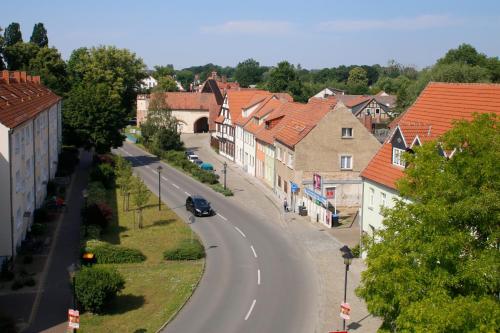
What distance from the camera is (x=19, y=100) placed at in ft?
143

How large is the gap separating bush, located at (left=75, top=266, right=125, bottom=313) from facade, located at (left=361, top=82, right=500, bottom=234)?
13503 millimetres

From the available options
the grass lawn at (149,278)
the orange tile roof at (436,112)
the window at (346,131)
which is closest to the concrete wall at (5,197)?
the grass lawn at (149,278)

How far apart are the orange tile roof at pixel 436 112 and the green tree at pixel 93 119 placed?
37759 millimetres

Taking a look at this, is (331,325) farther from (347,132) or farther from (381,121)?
(381,121)

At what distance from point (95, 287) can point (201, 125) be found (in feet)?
275

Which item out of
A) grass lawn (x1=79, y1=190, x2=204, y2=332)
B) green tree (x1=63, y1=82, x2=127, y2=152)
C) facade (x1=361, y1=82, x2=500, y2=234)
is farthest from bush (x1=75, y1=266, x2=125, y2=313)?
green tree (x1=63, y1=82, x2=127, y2=152)

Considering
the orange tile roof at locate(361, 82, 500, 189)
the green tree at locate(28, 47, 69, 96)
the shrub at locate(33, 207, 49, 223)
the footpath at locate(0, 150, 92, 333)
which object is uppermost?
the green tree at locate(28, 47, 69, 96)

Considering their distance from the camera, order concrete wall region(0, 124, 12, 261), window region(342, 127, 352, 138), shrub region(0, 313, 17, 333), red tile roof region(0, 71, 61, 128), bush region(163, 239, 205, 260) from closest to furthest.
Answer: shrub region(0, 313, 17, 333) → concrete wall region(0, 124, 12, 261) → bush region(163, 239, 205, 260) → red tile roof region(0, 71, 61, 128) → window region(342, 127, 352, 138)

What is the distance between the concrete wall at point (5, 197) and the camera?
32312mm

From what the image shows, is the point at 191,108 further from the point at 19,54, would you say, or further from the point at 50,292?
the point at 50,292

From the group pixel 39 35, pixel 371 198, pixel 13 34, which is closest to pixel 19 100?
pixel 371 198

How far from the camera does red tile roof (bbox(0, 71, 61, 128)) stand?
35422 millimetres

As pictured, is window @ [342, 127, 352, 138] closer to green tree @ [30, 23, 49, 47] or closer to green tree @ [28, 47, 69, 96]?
green tree @ [28, 47, 69, 96]

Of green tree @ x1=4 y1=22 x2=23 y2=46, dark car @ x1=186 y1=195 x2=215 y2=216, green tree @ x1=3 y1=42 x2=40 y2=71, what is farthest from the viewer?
green tree @ x1=4 y1=22 x2=23 y2=46
